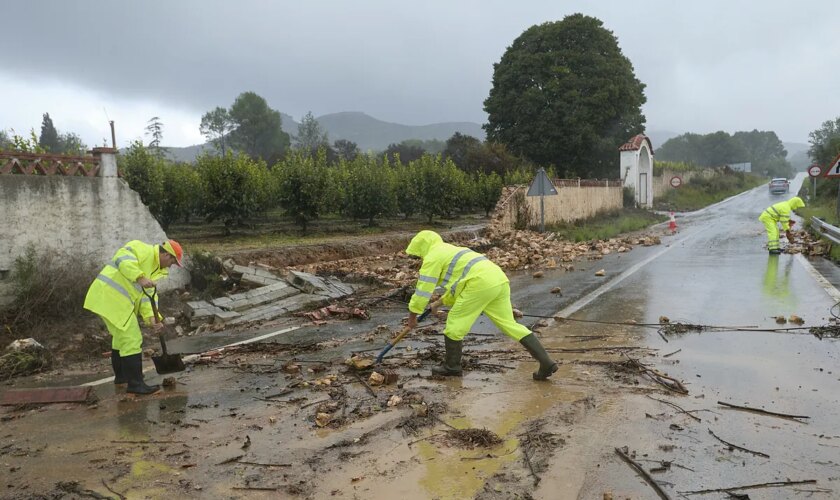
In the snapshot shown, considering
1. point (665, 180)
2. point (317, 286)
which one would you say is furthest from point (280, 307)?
point (665, 180)

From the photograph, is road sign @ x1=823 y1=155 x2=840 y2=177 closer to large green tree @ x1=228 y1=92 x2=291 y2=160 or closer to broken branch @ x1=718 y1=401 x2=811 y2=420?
broken branch @ x1=718 y1=401 x2=811 y2=420

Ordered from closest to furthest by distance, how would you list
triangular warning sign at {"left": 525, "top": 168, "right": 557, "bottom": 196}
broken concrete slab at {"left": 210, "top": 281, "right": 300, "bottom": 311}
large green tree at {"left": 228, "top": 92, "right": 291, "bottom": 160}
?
broken concrete slab at {"left": 210, "top": 281, "right": 300, "bottom": 311}
triangular warning sign at {"left": 525, "top": 168, "right": 557, "bottom": 196}
large green tree at {"left": 228, "top": 92, "right": 291, "bottom": 160}

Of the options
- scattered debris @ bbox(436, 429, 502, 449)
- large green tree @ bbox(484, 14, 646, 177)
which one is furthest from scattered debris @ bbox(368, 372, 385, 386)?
large green tree @ bbox(484, 14, 646, 177)

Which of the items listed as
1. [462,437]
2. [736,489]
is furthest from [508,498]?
[736,489]

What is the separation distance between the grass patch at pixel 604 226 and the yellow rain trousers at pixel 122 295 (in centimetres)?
1784

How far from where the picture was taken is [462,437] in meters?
4.20

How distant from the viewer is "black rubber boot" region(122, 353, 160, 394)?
222 inches

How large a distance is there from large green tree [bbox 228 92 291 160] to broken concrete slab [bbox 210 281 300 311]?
83.3 meters

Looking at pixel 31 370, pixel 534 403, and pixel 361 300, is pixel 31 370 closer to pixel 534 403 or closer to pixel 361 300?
pixel 361 300

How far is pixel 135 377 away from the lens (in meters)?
5.69

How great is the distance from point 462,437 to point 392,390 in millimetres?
1304

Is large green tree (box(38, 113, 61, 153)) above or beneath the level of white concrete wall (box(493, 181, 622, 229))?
above

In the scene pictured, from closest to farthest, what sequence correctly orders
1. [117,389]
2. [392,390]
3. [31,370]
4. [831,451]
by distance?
[831,451]
[392,390]
[117,389]
[31,370]

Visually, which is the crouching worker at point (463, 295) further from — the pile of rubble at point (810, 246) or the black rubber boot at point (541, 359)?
the pile of rubble at point (810, 246)
